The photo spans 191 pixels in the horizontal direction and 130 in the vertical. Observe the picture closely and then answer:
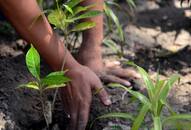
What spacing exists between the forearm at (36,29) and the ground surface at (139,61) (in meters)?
0.25

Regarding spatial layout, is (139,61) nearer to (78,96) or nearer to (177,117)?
(78,96)

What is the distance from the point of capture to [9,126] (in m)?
1.82

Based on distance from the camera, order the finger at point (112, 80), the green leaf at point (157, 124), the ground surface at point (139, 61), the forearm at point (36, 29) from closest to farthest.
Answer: the green leaf at point (157, 124)
the forearm at point (36, 29)
the ground surface at point (139, 61)
the finger at point (112, 80)

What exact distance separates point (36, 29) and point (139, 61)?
2.87ft

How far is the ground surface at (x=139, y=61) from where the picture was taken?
192 cm

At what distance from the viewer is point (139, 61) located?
2.52 m

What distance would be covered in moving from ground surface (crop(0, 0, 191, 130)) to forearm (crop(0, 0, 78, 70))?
250 millimetres

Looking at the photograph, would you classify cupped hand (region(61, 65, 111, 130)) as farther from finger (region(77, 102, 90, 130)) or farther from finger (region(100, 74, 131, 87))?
finger (region(100, 74, 131, 87))

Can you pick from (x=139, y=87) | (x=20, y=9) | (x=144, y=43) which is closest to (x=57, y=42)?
(x=20, y=9)

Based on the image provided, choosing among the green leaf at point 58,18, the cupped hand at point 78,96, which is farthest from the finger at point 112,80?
the green leaf at point 58,18

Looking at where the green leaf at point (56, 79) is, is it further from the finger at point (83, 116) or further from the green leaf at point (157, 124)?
the green leaf at point (157, 124)

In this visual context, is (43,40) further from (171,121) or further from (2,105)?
(171,121)

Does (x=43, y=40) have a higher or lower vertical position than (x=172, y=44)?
higher

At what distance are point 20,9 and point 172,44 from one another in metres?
1.28
